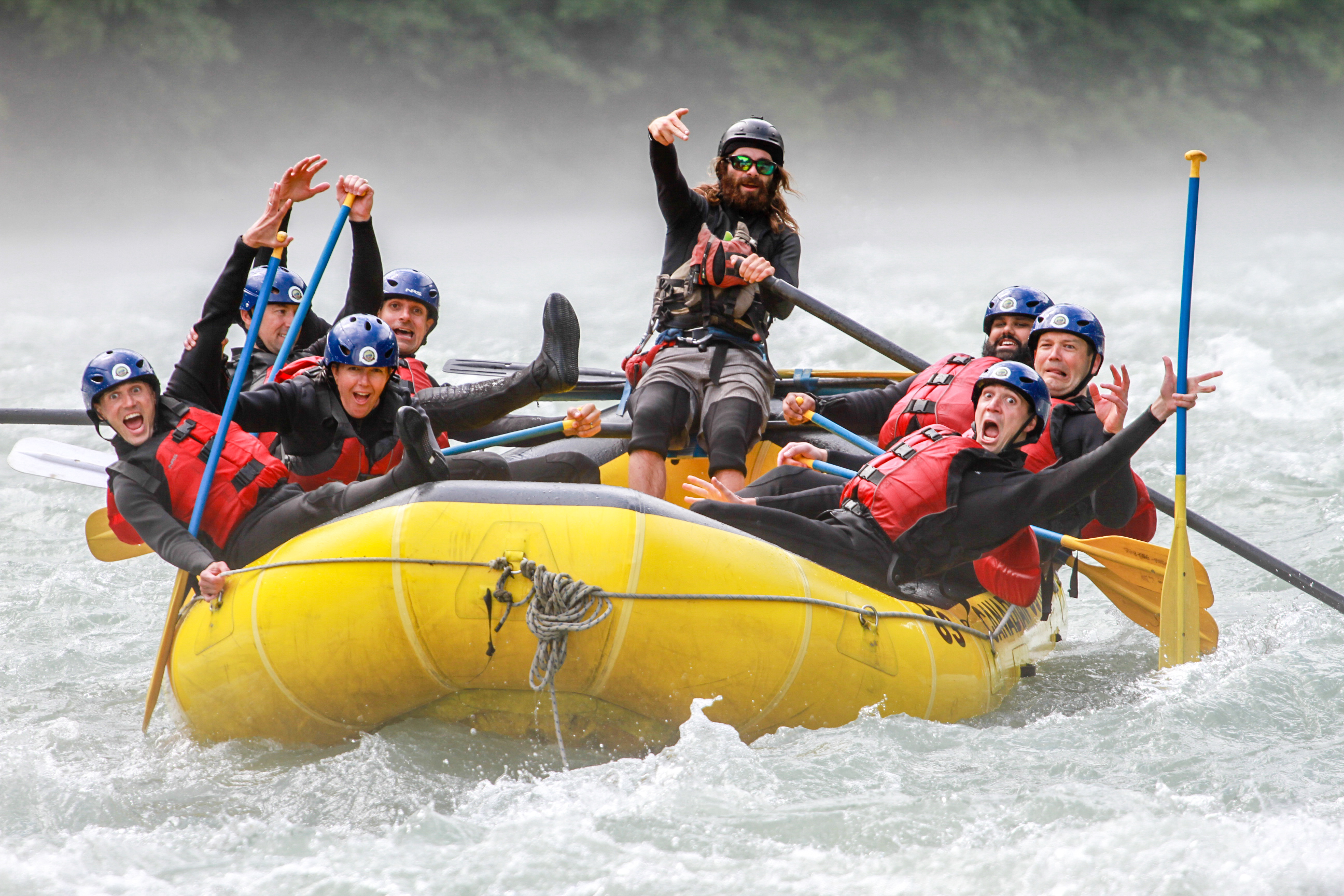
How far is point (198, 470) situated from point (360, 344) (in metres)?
0.56

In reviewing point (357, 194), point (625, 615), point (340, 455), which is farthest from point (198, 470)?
point (625, 615)

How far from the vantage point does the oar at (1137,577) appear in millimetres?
4141

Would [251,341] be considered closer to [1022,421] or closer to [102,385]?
[102,385]

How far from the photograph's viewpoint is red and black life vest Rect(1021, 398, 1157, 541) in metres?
4.04

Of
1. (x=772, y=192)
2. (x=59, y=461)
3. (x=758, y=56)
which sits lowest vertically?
(x=59, y=461)

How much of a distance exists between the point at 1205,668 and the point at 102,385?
339 centimetres

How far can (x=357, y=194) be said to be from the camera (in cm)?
430

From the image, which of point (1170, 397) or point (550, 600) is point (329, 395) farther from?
point (1170, 397)

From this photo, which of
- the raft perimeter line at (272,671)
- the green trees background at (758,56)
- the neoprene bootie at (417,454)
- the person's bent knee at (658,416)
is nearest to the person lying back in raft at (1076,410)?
the person's bent knee at (658,416)

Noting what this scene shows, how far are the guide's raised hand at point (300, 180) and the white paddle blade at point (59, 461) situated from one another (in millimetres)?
1108

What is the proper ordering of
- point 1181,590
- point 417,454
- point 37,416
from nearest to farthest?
1. point 417,454
2. point 1181,590
3. point 37,416

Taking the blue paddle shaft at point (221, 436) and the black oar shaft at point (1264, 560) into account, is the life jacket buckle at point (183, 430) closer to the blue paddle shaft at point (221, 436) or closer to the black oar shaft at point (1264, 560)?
the blue paddle shaft at point (221, 436)

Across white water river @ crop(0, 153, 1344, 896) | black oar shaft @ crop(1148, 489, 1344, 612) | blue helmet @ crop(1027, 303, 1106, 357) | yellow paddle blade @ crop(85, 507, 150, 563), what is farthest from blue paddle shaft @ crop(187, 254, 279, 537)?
black oar shaft @ crop(1148, 489, 1344, 612)

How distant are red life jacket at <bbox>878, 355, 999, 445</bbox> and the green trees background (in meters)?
14.9
